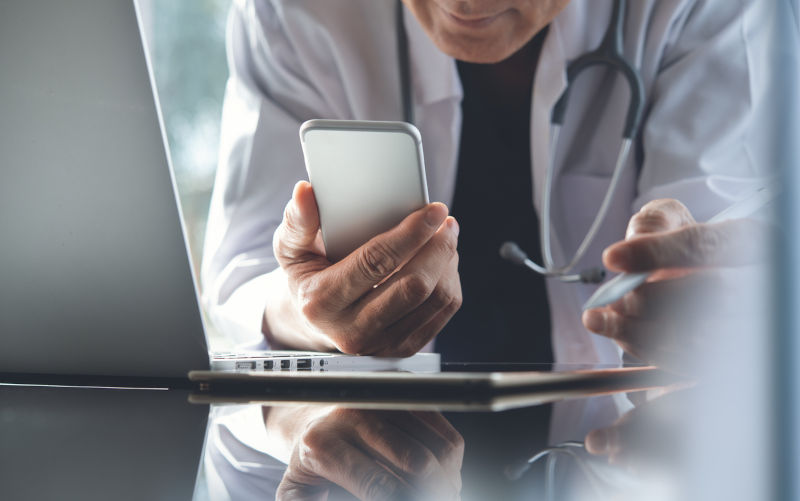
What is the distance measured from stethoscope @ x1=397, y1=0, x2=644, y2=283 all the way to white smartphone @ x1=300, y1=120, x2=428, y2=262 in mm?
Result: 374

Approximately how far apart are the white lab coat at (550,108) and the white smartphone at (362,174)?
1.06ft

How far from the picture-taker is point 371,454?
0.22m

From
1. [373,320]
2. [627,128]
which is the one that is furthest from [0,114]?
[627,128]

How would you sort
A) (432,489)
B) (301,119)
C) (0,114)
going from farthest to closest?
(301,119), (0,114), (432,489)

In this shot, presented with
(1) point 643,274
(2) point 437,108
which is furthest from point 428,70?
(1) point 643,274

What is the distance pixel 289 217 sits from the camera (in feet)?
2.16

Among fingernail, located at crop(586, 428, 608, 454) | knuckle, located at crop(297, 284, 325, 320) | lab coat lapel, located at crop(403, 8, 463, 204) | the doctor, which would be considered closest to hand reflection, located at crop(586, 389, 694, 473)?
fingernail, located at crop(586, 428, 608, 454)

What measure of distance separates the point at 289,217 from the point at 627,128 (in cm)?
55

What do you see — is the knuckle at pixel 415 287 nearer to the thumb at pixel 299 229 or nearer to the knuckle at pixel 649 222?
the thumb at pixel 299 229

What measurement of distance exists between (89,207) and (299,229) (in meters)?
0.28

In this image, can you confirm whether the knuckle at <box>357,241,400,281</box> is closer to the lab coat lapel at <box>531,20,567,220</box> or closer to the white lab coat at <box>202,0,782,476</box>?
the white lab coat at <box>202,0,782,476</box>

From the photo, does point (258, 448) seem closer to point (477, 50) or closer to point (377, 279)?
point (377, 279)

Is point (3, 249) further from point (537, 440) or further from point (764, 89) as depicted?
point (764, 89)

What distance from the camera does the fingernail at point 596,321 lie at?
0.60 meters
